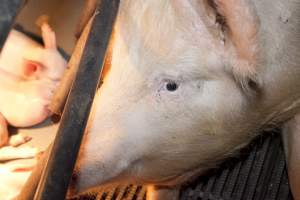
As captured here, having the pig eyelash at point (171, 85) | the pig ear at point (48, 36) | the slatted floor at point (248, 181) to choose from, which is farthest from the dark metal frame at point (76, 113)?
the pig ear at point (48, 36)

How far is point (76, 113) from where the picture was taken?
96 centimetres

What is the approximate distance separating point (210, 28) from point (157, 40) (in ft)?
0.53

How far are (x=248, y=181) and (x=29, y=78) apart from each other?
55.6 inches

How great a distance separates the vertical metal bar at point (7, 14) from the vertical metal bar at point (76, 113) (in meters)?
0.31

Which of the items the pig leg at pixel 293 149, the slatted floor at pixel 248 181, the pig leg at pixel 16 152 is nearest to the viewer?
the pig leg at pixel 293 149

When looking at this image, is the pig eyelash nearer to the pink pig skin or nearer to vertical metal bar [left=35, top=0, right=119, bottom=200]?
vertical metal bar [left=35, top=0, right=119, bottom=200]

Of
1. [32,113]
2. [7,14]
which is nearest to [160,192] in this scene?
[32,113]

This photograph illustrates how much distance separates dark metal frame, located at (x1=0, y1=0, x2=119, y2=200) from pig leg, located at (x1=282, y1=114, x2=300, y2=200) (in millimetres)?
1184

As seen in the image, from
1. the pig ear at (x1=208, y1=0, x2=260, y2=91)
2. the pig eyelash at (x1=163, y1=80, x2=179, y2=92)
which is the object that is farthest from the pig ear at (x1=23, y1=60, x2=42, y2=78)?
the pig ear at (x1=208, y1=0, x2=260, y2=91)

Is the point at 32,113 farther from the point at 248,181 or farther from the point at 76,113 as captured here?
the point at 76,113

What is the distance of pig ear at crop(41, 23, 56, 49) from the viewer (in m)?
2.58

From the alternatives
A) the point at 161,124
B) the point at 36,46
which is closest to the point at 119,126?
the point at 161,124

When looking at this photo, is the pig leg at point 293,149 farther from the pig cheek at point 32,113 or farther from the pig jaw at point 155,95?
the pig cheek at point 32,113

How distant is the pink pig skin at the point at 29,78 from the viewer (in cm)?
264
